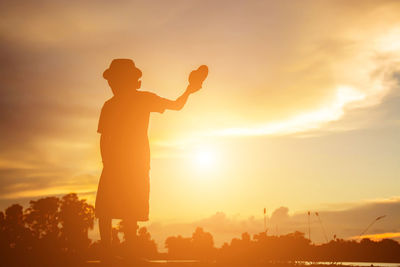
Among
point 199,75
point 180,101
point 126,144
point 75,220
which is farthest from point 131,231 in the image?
point 75,220

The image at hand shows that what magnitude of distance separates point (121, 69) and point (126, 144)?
168cm

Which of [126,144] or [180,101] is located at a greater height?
[180,101]

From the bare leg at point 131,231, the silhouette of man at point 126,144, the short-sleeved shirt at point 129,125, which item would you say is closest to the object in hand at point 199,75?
the silhouette of man at point 126,144

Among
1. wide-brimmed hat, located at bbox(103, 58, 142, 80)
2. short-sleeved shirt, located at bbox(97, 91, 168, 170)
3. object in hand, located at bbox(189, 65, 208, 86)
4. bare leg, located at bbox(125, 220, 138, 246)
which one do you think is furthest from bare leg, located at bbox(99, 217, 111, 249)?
object in hand, located at bbox(189, 65, 208, 86)

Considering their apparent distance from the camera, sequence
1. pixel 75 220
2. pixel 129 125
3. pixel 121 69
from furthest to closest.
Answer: pixel 75 220, pixel 121 69, pixel 129 125

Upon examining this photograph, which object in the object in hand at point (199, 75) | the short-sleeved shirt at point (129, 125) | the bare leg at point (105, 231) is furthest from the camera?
the object in hand at point (199, 75)

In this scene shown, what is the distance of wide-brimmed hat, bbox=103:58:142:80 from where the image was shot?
9414mm

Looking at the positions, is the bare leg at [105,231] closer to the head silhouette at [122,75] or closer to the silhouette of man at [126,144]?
the silhouette of man at [126,144]

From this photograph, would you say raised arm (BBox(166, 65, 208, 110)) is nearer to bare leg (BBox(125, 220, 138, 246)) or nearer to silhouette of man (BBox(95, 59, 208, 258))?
silhouette of man (BBox(95, 59, 208, 258))

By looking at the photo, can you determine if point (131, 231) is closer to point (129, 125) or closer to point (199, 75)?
point (129, 125)

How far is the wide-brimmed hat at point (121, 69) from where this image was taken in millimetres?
9414

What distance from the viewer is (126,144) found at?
916 cm

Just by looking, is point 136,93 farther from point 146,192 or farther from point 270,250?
point 270,250

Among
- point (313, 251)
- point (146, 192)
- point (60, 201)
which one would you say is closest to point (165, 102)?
point (146, 192)
